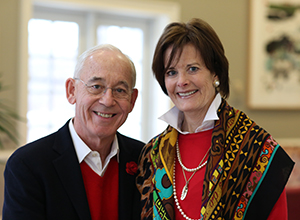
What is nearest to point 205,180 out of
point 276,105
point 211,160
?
point 211,160

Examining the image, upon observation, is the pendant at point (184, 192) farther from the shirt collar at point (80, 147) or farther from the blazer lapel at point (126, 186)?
the shirt collar at point (80, 147)

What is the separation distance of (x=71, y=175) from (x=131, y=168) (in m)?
0.34

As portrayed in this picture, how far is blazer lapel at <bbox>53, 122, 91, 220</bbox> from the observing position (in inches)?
61.5

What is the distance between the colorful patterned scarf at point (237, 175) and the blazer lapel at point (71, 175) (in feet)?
1.03

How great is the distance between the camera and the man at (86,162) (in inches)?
60.3

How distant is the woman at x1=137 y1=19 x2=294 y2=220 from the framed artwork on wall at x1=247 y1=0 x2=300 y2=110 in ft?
9.74

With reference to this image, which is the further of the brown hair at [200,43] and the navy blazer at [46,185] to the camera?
the brown hair at [200,43]

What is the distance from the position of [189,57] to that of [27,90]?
241 centimetres

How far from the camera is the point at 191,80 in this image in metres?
1.65

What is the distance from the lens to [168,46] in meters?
1.71

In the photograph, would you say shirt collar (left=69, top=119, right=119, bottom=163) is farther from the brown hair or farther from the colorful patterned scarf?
the brown hair

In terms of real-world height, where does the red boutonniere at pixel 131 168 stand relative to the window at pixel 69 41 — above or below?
below

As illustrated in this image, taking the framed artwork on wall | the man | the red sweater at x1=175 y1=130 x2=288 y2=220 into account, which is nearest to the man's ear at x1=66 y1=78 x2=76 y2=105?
the man

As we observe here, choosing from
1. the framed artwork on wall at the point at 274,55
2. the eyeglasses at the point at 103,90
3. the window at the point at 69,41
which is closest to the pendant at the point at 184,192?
the eyeglasses at the point at 103,90
